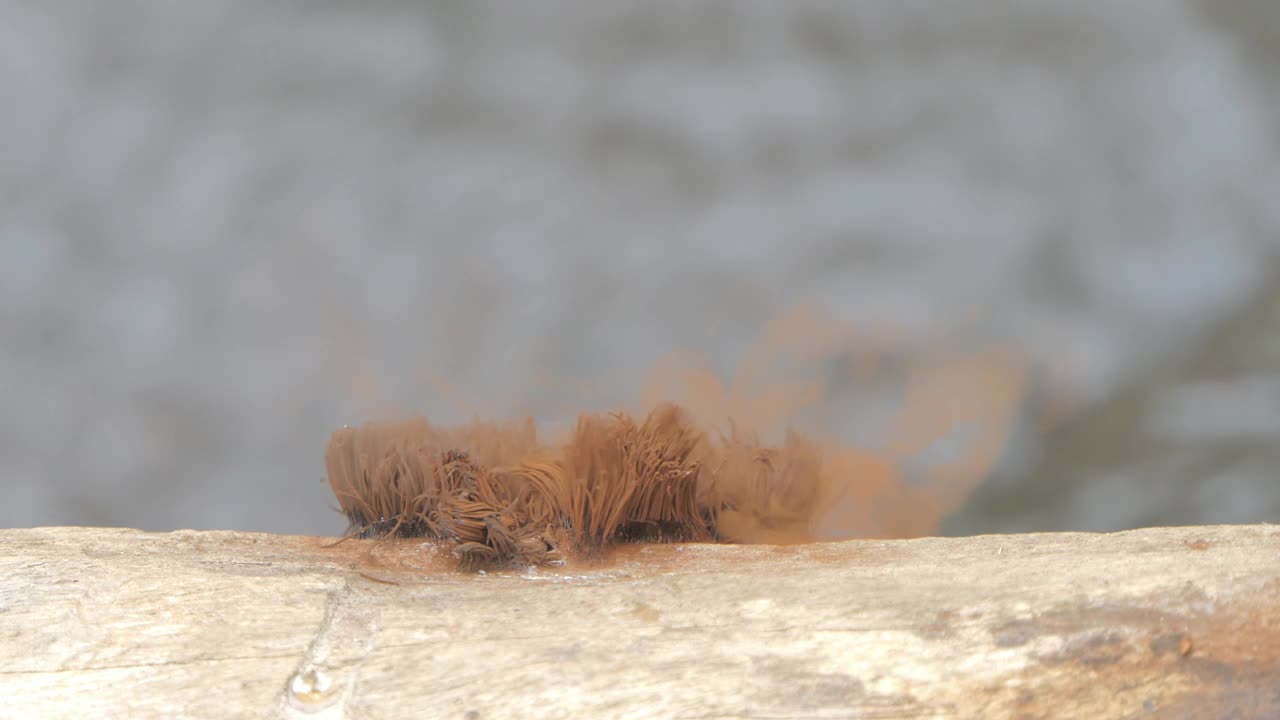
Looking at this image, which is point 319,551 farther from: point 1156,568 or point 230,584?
Result: point 1156,568

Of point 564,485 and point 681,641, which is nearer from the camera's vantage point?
point 681,641

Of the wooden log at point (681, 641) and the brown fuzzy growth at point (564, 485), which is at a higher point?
the brown fuzzy growth at point (564, 485)

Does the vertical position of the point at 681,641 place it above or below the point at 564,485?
below

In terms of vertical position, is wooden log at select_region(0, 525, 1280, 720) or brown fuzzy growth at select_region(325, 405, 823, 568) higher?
brown fuzzy growth at select_region(325, 405, 823, 568)

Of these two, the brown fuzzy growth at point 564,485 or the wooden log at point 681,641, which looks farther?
the brown fuzzy growth at point 564,485

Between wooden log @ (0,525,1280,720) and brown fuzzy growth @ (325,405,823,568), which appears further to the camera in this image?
brown fuzzy growth @ (325,405,823,568)
